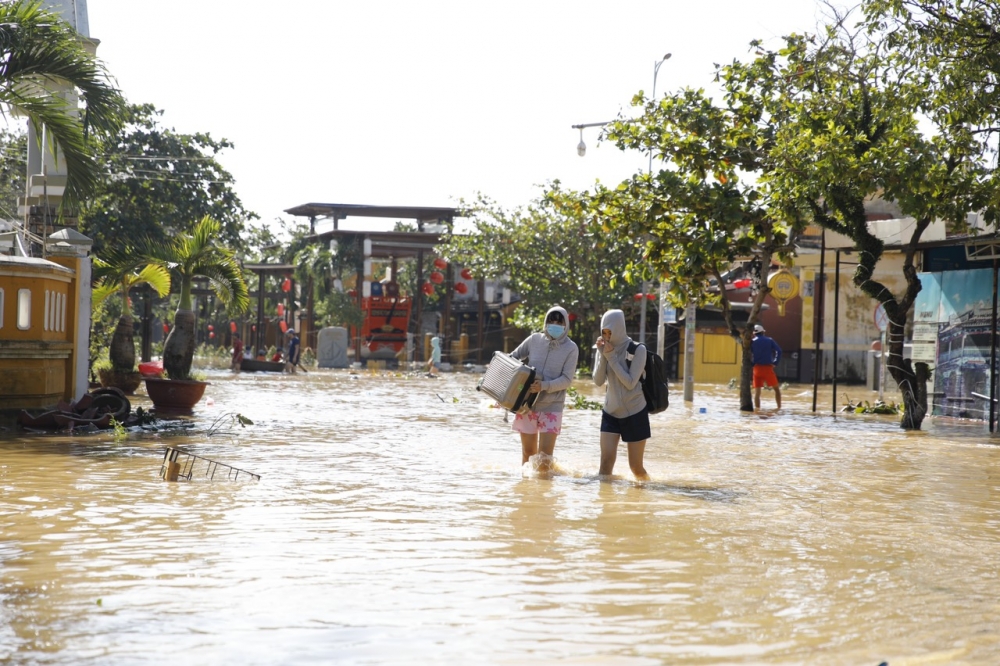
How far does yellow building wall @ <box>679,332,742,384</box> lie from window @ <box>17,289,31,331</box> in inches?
1137

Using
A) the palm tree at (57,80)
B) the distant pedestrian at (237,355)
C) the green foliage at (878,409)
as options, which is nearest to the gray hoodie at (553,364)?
the palm tree at (57,80)

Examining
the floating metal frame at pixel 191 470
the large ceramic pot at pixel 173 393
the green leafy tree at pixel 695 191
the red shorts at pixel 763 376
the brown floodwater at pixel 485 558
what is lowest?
the brown floodwater at pixel 485 558

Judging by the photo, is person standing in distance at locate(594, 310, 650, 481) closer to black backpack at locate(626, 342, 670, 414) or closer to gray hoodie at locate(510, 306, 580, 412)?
black backpack at locate(626, 342, 670, 414)

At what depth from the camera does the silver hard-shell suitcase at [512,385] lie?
34.2 feet

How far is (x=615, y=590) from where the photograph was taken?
6.12m

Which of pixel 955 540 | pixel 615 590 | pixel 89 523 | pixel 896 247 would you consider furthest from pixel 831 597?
pixel 896 247

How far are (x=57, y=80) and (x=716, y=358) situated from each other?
3026 centimetres

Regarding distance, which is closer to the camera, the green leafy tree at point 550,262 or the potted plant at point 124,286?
the potted plant at point 124,286

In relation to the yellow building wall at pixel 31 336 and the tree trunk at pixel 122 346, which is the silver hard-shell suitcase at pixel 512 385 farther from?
the tree trunk at pixel 122 346

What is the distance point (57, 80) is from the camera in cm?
1441

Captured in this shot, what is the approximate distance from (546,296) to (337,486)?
30.7m

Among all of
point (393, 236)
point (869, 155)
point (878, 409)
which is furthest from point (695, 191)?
point (393, 236)

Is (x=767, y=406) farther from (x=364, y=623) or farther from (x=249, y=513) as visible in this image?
(x=364, y=623)

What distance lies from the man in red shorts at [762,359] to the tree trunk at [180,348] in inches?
456
